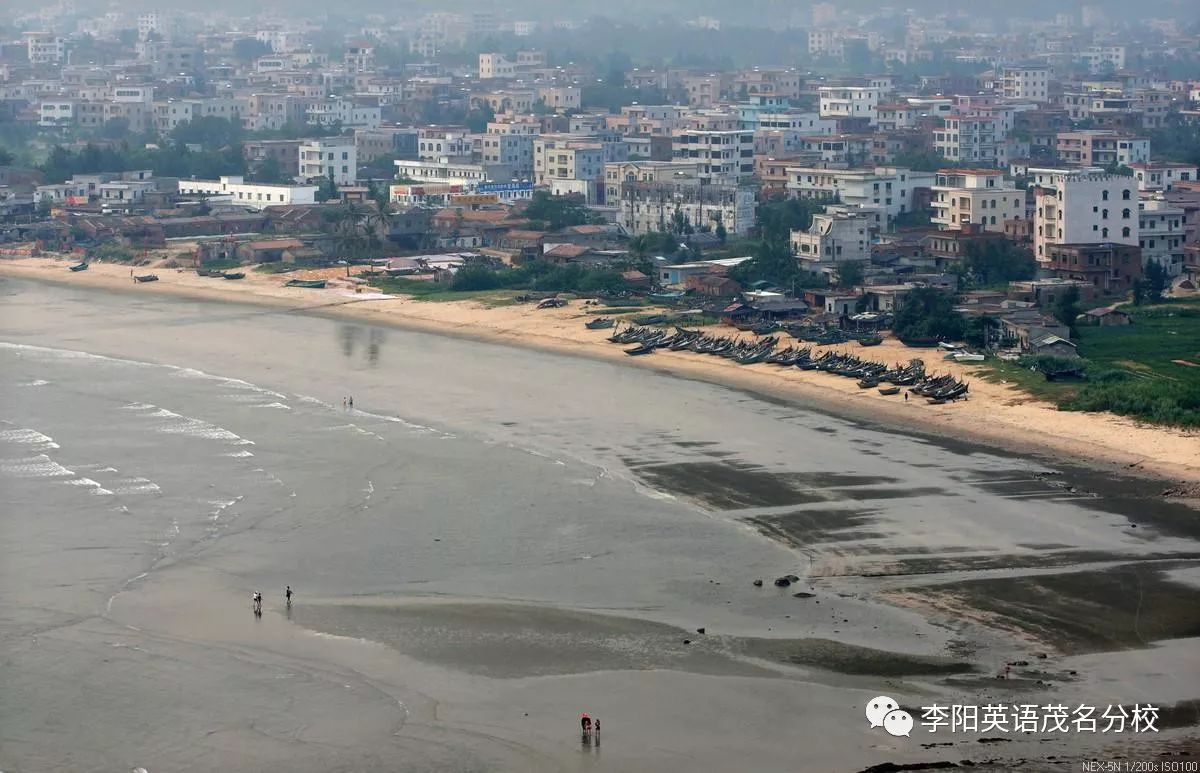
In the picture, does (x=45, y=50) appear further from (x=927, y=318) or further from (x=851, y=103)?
(x=927, y=318)

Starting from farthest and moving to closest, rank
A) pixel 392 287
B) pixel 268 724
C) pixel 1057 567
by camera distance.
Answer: pixel 392 287
pixel 1057 567
pixel 268 724

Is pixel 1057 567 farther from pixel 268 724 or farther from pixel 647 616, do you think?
pixel 268 724

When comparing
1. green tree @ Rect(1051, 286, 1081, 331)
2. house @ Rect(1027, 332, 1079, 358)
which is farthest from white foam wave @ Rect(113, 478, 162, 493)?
green tree @ Rect(1051, 286, 1081, 331)

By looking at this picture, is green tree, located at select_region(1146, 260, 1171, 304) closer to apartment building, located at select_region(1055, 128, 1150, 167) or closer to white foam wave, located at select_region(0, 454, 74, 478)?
white foam wave, located at select_region(0, 454, 74, 478)

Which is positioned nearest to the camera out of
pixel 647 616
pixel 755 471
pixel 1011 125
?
pixel 647 616

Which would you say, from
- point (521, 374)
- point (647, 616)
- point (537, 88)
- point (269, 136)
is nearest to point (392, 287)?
point (521, 374)

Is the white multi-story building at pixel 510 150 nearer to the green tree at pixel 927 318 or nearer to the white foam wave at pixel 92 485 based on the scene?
the green tree at pixel 927 318

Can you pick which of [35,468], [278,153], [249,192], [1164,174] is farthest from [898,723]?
[278,153]
